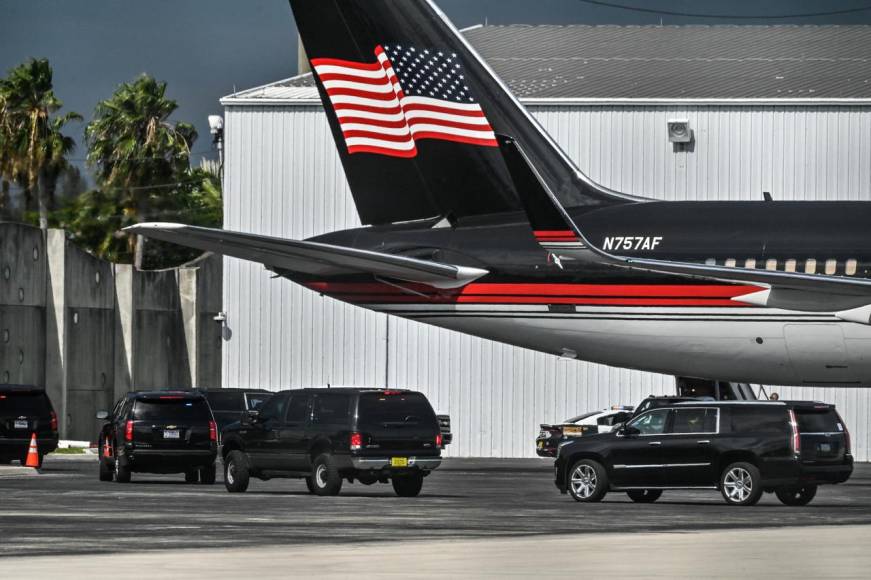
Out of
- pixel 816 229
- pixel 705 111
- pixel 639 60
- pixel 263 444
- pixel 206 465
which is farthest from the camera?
pixel 639 60

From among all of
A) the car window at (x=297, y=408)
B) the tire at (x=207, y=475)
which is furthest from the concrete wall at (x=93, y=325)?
the car window at (x=297, y=408)

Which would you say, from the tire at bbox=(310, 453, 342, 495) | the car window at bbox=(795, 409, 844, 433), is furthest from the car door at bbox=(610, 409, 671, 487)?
the tire at bbox=(310, 453, 342, 495)

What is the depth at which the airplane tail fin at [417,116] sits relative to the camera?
104 ft

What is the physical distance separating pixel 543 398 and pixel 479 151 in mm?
20778

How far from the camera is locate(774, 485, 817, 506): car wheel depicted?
93.3ft

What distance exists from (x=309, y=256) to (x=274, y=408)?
4263 millimetres

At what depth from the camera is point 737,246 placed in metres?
28.2

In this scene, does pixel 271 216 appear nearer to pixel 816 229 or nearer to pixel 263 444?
pixel 263 444

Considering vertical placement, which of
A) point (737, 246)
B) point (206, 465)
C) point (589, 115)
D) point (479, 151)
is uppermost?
point (589, 115)

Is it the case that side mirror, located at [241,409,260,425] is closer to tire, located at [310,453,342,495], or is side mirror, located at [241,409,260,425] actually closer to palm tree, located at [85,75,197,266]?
tire, located at [310,453,342,495]

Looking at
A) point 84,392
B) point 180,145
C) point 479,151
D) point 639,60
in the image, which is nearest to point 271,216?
point 84,392

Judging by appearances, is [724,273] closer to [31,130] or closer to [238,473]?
[238,473]

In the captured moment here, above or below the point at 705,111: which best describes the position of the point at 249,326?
below

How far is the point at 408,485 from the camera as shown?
30906 millimetres
